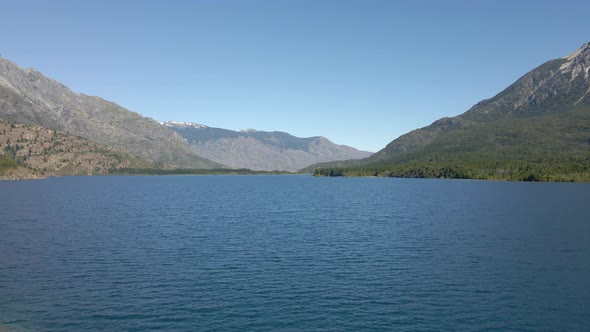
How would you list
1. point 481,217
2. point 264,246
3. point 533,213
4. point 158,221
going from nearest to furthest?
point 264,246, point 158,221, point 481,217, point 533,213

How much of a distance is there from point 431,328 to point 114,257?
2090 inches

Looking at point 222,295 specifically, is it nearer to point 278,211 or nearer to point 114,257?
point 114,257

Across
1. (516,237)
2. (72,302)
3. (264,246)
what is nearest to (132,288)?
(72,302)

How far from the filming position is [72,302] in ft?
173

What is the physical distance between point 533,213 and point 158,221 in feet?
370

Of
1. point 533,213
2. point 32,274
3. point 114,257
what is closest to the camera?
point 32,274

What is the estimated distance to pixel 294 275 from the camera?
64.9m

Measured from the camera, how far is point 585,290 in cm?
5841

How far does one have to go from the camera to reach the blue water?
158 ft

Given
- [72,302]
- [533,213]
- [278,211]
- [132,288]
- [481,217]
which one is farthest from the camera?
[278,211]

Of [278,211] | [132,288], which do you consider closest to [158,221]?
[278,211]

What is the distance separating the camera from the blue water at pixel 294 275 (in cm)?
4816

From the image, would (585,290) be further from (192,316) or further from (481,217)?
(481,217)

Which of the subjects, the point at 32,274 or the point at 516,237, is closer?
the point at 32,274
